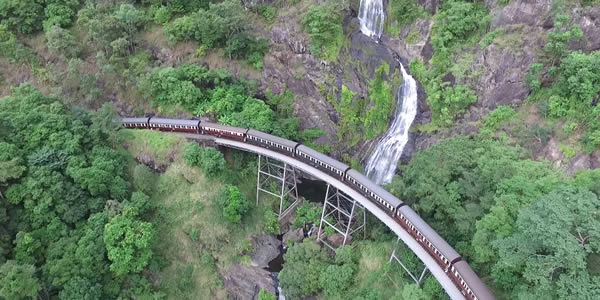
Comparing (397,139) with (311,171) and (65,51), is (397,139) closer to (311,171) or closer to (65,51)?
(311,171)

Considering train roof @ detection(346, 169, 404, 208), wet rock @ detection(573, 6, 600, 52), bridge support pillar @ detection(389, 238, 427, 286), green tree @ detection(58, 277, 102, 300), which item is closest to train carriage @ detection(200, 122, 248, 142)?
train roof @ detection(346, 169, 404, 208)

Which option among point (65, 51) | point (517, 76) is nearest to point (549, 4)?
point (517, 76)

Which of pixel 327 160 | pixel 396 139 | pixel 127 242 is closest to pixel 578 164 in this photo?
pixel 396 139

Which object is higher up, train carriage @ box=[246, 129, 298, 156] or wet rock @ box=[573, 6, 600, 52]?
wet rock @ box=[573, 6, 600, 52]

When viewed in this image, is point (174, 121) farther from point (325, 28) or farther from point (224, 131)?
point (325, 28)

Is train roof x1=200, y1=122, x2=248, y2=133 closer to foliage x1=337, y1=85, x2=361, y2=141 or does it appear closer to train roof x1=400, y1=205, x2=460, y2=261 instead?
foliage x1=337, y1=85, x2=361, y2=141

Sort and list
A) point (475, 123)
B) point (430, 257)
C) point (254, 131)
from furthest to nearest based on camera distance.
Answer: point (254, 131) → point (475, 123) → point (430, 257)
